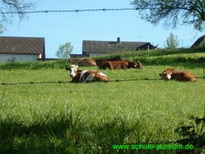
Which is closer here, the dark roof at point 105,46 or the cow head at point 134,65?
the cow head at point 134,65

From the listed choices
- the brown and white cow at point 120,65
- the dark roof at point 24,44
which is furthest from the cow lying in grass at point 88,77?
the dark roof at point 24,44

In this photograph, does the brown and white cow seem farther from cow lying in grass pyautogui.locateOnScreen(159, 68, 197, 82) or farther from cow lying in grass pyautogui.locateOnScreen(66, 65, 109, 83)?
cow lying in grass pyautogui.locateOnScreen(66, 65, 109, 83)

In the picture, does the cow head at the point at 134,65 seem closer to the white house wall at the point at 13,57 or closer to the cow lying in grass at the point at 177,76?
the cow lying in grass at the point at 177,76

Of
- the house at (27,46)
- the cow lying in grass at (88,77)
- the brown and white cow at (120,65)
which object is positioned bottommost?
the cow lying in grass at (88,77)

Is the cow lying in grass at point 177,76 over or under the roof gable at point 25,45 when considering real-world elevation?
under

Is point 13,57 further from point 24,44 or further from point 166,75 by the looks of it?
point 24,44

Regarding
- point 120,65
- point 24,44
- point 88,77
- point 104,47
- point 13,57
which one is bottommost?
point 88,77

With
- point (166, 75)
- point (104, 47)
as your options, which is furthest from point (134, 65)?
point (104, 47)

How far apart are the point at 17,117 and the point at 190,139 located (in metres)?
3.12

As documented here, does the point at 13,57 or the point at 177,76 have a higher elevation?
the point at 13,57

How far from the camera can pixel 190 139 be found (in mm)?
5168

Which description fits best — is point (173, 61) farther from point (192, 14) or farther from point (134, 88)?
point (192, 14)

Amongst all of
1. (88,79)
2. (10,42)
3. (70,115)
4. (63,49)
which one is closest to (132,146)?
(70,115)

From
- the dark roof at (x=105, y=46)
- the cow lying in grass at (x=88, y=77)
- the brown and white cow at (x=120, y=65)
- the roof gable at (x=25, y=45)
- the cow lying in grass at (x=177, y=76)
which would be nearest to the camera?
the cow lying in grass at (x=88, y=77)
